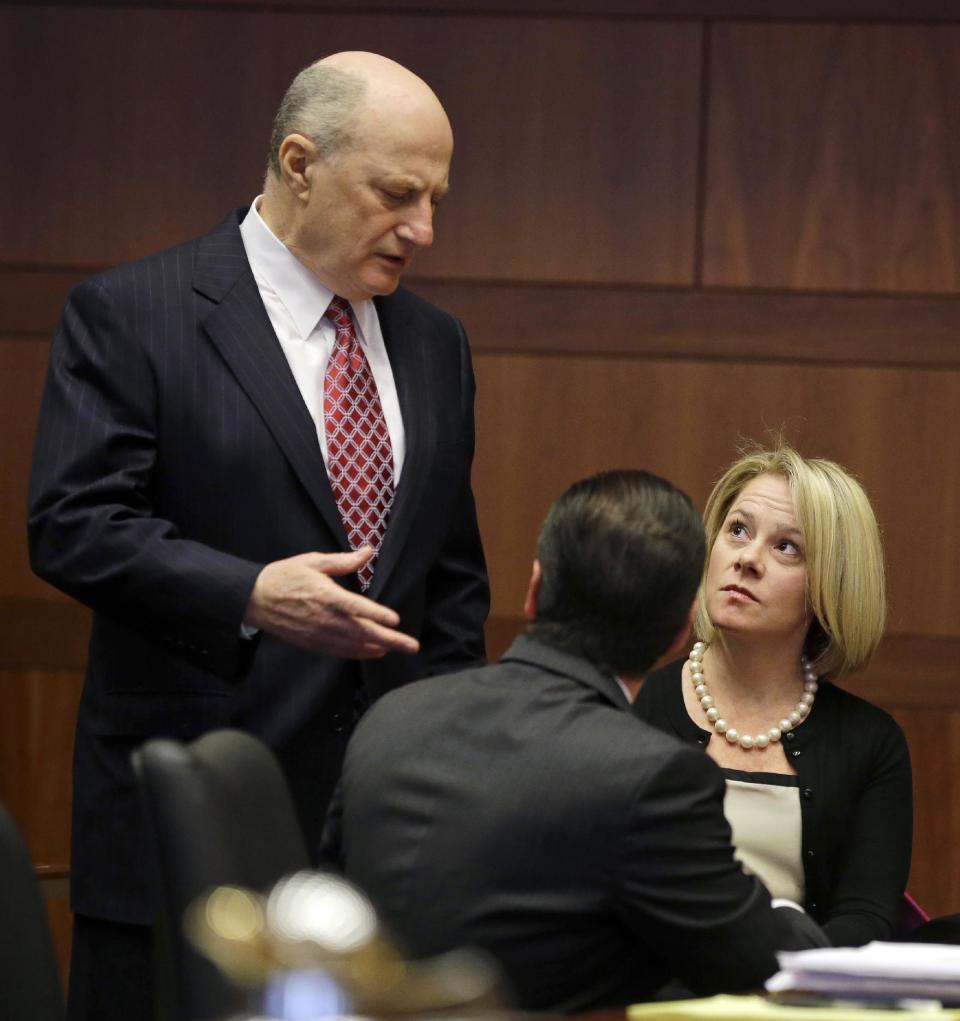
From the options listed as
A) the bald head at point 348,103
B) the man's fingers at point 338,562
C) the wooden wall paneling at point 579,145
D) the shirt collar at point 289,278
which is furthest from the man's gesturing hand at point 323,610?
the wooden wall paneling at point 579,145

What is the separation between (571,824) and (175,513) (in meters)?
0.90

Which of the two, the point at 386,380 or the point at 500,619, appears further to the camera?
the point at 500,619

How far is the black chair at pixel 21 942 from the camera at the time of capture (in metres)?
1.70

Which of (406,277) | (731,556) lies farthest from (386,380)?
(406,277)

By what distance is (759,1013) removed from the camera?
1413 mm

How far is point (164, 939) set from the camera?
69.2 inches

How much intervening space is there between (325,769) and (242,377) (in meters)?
0.55

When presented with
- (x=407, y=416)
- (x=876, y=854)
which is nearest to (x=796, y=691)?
(x=876, y=854)

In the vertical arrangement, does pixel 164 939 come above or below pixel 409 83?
below

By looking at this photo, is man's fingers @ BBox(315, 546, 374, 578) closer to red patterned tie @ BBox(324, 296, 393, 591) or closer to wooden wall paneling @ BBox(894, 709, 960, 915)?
red patterned tie @ BBox(324, 296, 393, 591)

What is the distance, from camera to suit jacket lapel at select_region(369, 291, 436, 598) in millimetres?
2461

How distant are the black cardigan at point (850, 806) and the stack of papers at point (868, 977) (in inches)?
40.9

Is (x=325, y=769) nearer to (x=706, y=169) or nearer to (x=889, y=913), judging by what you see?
(x=889, y=913)

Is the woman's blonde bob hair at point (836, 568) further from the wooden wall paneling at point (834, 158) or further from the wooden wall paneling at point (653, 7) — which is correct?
the wooden wall paneling at point (653, 7)
